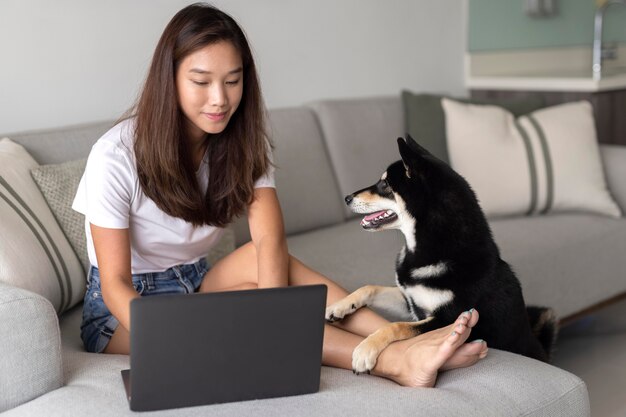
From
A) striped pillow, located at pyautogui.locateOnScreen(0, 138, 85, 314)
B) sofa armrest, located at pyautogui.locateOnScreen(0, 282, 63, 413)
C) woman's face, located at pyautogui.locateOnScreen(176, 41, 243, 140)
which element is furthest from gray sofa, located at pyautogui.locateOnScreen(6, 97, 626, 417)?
woman's face, located at pyautogui.locateOnScreen(176, 41, 243, 140)

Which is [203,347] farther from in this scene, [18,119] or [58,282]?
[18,119]

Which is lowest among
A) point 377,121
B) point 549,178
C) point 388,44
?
point 549,178

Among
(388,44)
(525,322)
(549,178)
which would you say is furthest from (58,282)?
(388,44)

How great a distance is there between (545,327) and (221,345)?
1.09 metres

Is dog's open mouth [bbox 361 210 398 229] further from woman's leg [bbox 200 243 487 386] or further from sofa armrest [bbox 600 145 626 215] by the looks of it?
sofa armrest [bbox 600 145 626 215]

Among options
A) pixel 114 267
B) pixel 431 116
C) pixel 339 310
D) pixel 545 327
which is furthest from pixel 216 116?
pixel 431 116

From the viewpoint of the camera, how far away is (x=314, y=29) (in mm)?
3385

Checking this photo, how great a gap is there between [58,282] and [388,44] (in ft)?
7.00

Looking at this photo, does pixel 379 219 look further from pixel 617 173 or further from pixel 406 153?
pixel 617 173

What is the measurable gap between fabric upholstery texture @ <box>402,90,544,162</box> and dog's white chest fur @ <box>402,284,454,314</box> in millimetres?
1347

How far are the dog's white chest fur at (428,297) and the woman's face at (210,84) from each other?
563 mm

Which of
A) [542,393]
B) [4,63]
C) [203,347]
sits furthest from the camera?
[4,63]

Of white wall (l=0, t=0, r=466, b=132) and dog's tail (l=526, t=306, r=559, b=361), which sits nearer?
dog's tail (l=526, t=306, r=559, b=361)

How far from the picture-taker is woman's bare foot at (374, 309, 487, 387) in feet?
5.25
